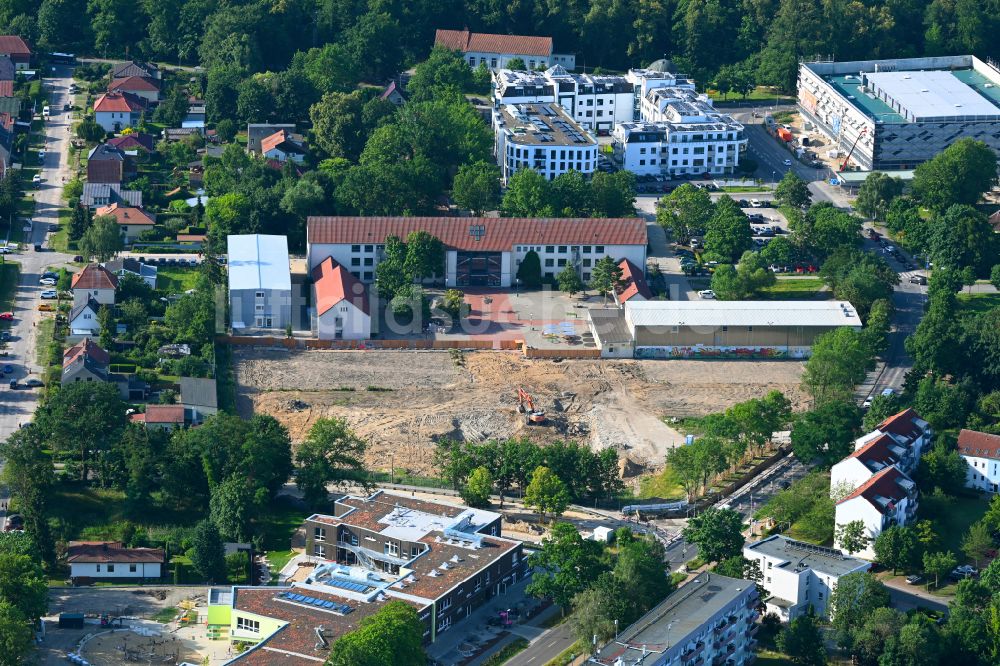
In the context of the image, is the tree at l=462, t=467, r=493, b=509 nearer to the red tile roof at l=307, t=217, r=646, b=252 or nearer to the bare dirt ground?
the bare dirt ground

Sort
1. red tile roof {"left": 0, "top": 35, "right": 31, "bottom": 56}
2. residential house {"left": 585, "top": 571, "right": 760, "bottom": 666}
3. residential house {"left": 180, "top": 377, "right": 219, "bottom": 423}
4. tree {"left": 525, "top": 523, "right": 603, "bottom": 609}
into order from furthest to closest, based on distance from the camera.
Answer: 1. red tile roof {"left": 0, "top": 35, "right": 31, "bottom": 56}
2. residential house {"left": 180, "top": 377, "right": 219, "bottom": 423}
3. tree {"left": 525, "top": 523, "right": 603, "bottom": 609}
4. residential house {"left": 585, "top": 571, "right": 760, "bottom": 666}

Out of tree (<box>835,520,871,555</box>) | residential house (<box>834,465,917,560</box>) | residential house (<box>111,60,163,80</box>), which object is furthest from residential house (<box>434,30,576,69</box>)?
tree (<box>835,520,871,555</box>)

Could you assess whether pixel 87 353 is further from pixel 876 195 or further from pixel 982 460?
pixel 876 195

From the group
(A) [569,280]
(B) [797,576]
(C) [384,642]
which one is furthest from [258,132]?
(C) [384,642]

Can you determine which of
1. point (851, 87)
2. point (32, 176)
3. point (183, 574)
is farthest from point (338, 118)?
point (183, 574)

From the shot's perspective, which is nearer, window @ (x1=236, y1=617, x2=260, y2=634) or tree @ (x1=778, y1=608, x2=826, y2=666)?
window @ (x1=236, y1=617, x2=260, y2=634)

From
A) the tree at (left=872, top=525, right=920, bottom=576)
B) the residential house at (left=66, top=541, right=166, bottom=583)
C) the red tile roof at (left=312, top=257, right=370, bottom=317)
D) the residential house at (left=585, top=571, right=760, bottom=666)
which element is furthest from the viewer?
the red tile roof at (left=312, top=257, right=370, bottom=317)
